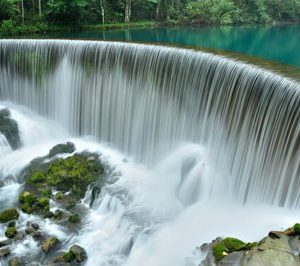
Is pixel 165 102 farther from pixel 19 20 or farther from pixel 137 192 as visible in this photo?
pixel 19 20

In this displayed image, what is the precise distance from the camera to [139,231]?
34.6 feet

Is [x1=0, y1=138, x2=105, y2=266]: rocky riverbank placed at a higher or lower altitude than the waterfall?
lower

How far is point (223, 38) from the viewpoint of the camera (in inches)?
1155

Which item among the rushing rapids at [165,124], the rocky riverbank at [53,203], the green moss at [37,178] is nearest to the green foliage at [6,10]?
the rushing rapids at [165,124]

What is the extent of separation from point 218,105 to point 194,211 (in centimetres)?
294

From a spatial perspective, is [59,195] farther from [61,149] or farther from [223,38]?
[223,38]

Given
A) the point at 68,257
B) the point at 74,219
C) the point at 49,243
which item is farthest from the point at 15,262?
the point at 74,219

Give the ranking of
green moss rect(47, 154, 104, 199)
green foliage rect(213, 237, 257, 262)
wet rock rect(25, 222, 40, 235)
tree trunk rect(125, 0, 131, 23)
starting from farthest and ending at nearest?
1. tree trunk rect(125, 0, 131, 23)
2. green moss rect(47, 154, 104, 199)
3. wet rock rect(25, 222, 40, 235)
4. green foliage rect(213, 237, 257, 262)

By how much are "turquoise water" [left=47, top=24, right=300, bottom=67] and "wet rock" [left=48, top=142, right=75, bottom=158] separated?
8.37 m

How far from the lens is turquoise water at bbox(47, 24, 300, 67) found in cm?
2289

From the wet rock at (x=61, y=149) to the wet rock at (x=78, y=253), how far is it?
16.7ft

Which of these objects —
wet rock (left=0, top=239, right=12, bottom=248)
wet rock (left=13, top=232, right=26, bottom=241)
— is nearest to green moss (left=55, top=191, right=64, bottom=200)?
wet rock (left=13, top=232, right=26, bottom=241)

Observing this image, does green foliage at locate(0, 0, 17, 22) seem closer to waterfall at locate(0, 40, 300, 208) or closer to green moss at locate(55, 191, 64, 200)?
waterfall at locate(0, 40, 300, 208)

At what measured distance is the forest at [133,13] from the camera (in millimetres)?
24938
